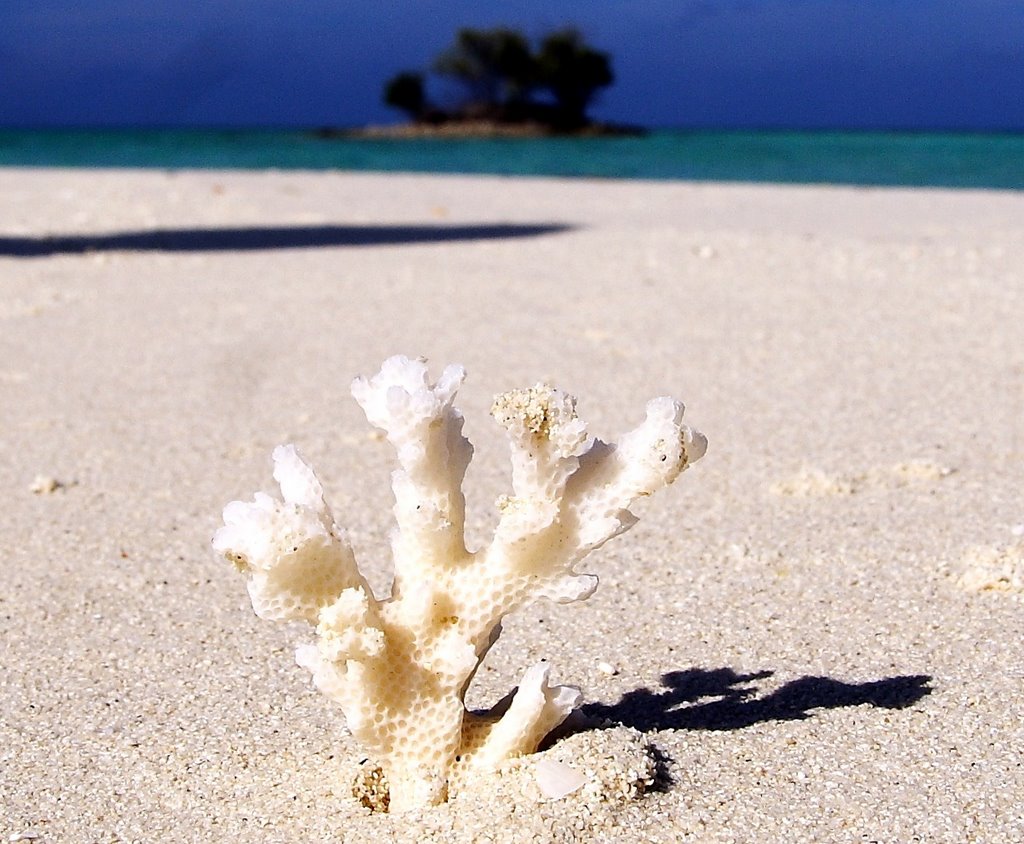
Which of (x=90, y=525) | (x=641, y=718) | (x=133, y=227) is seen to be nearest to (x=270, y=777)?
(x=641, y=718)

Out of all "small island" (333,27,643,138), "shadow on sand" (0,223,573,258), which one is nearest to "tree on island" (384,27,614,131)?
"small island" (333,27,643,138)

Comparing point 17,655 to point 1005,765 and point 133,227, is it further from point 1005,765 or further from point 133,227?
point 133,227

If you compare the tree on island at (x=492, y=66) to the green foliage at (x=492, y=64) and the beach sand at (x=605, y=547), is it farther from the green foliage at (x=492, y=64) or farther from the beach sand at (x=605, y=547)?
the beach sand at (x=605, y=547)

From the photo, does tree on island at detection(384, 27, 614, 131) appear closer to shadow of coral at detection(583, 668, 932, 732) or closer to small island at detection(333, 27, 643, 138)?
small island at detection(333, 27, 643, 138)

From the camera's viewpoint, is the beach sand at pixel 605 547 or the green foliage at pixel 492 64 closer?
the beach sand at pixel 605 547

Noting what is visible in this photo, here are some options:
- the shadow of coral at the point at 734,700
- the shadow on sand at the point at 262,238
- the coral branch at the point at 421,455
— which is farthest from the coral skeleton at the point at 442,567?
the shadow on sand at the point at 262,238

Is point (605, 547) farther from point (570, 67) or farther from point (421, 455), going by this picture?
point (570, 67)

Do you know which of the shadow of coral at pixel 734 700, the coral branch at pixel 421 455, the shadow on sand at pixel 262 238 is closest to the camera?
the coral branch at pixel 421 455
